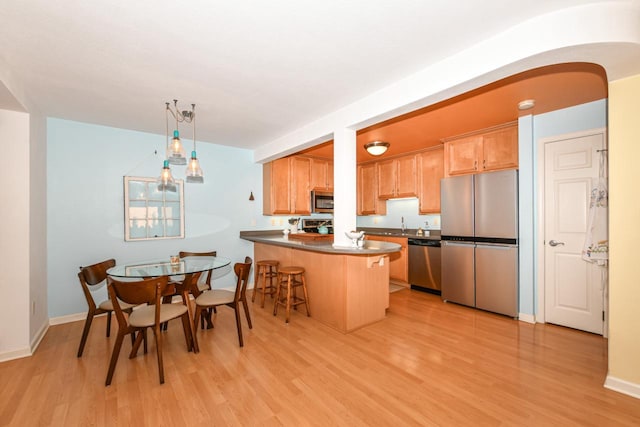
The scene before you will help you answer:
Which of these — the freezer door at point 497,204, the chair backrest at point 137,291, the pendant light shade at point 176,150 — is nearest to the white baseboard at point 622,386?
the freezer door at point 497,204

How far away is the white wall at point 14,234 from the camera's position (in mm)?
2561

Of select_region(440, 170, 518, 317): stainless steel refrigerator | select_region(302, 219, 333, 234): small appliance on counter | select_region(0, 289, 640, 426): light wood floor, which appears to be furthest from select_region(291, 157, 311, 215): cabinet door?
select_region(0, 289, 640, 426): light wood floor

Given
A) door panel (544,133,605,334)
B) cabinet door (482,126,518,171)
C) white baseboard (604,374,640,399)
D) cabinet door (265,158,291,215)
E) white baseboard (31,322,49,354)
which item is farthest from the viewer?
cabinet door (265,158,291,215)

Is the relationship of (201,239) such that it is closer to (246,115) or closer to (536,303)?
(246,115)

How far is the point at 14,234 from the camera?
8.56 ft

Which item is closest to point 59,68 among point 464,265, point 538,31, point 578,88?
point 538,31

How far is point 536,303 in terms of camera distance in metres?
3.40

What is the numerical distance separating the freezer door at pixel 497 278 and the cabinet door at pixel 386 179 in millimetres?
2178

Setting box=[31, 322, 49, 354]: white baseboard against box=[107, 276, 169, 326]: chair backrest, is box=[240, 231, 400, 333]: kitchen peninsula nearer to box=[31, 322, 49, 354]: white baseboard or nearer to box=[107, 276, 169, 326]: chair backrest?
box=[107, 276, 169, 326]: chair backrest

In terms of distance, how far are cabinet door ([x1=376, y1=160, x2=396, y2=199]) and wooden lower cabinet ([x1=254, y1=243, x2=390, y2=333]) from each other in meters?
2.57

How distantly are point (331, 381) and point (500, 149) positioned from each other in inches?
140

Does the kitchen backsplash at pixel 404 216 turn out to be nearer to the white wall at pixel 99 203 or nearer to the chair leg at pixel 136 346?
the white wall at pixel 99 203

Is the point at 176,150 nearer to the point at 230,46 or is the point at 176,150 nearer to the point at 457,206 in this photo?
the point at 230,46

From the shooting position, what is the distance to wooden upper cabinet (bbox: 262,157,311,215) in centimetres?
502
